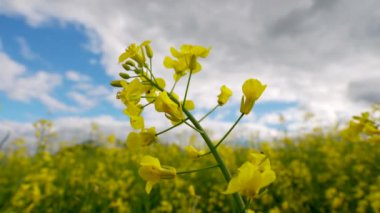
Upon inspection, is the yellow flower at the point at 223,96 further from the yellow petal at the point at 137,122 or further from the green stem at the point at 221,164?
the yellow petal at the point at 137,122

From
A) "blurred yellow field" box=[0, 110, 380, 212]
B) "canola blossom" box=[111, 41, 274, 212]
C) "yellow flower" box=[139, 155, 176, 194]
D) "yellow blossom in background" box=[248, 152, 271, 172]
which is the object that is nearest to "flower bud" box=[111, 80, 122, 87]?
"canola blossom" box=[111, 41, 274, 212]

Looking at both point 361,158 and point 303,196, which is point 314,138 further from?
point 303,196

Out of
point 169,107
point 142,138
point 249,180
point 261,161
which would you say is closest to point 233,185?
point 249,180

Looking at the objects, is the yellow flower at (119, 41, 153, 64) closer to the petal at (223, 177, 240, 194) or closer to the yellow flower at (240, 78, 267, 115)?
the yellow flower at (240, 78, 267, 115)

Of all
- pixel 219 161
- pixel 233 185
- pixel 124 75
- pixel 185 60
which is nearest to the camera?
pixel 233 185

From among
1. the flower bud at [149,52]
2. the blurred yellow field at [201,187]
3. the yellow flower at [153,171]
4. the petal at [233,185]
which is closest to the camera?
the petal at [233,185]

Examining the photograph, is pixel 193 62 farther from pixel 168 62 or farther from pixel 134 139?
pixel 134 139

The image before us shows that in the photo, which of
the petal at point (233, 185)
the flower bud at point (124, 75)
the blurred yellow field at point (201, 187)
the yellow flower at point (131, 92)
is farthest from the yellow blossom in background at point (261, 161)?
the blurred yellow field at point (201, 187)
